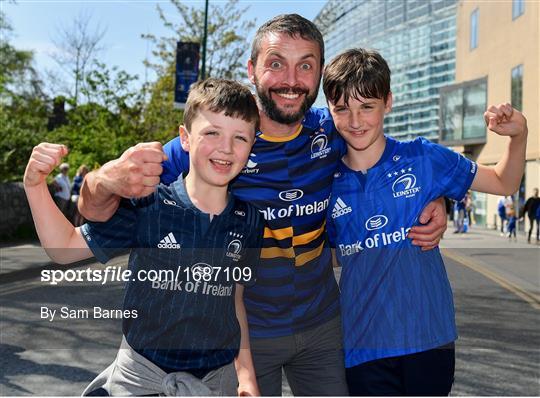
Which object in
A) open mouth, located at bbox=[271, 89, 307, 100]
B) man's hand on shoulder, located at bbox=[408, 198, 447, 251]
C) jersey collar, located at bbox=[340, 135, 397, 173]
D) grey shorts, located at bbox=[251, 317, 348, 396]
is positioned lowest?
grey shorts, located at bbox=[251, 317, 348, 396]

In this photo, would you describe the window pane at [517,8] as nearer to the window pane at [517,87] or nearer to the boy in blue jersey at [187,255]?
the window pane at [517,87]

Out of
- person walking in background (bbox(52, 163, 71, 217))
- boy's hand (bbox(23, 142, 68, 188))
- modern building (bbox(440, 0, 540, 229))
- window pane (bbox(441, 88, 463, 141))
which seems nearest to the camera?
boy's hand (bbox(23, 142, 68, 188))

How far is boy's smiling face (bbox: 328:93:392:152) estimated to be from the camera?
9.44ft

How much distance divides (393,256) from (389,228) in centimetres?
11

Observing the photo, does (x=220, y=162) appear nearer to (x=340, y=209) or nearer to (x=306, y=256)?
(x=340, y=209)

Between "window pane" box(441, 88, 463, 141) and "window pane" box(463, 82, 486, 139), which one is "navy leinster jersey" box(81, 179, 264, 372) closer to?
"window pane" box(463, 82, 486, 139)

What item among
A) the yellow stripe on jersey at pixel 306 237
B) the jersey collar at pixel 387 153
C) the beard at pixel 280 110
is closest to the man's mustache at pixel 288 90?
the beard at pixel 280 110

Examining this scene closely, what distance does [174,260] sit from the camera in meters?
2.31

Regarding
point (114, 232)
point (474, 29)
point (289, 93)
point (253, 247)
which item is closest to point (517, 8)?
point (474, 29)

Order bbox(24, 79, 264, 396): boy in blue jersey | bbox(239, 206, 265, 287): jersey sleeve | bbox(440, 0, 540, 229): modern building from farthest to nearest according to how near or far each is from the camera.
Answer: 1. bbox(440, 0, 540, 229): modern building
2. bbox(239, 206, 265, 287): jersey sleeve
3. bbox(24, 79, 264, 396): boy in blue jersey

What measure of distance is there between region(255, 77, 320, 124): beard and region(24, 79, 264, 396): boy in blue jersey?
507 millimetres

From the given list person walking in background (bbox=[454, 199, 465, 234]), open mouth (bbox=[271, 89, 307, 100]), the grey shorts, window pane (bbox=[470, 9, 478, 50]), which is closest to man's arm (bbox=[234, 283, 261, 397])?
the grey shorts

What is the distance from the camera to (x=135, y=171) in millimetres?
2137

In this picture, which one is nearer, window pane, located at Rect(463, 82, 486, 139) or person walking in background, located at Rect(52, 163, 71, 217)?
person walking in background, located at Rect(52, 163, 71, 217)
